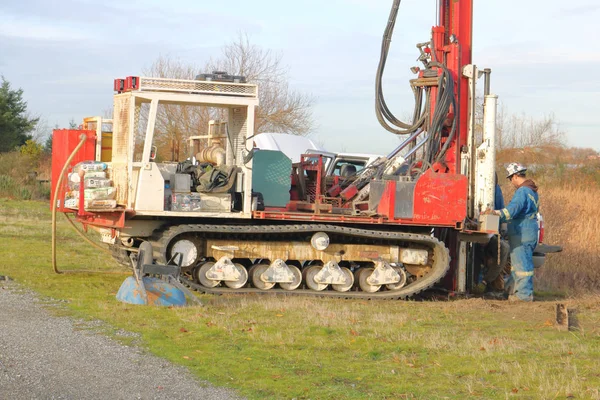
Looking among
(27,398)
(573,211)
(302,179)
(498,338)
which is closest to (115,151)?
(302,179)

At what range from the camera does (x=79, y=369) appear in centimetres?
685

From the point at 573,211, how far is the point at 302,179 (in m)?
9.49

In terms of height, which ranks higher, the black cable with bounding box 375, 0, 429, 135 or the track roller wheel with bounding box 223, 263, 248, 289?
the black cable with bounding box 375, 0, 429, 135

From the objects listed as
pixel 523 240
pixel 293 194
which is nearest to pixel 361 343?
pixel 293 194

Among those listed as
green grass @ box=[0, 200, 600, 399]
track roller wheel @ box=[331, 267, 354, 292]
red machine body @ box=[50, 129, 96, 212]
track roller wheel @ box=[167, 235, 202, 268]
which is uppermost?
red machine body @ box=[50, 129, 96, 212]

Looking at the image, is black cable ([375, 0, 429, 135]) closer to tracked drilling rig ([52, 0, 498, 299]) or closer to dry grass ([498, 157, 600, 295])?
tracked drilling rig ([52, 0, 498, 299])

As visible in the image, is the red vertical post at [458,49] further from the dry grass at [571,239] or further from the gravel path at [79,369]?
the gravel path at [79,369]

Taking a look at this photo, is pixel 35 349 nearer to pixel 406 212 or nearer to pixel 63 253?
pixel 406 212

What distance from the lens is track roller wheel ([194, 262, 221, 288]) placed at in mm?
12141

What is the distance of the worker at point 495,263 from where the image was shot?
43.4ft

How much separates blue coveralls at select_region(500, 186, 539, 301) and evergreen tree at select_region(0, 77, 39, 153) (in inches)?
1549

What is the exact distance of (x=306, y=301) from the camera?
37.9ft

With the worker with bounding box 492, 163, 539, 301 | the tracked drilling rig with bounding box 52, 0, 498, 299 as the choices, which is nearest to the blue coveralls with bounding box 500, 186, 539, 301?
the worker with bounding box 492, 163, 539, 301

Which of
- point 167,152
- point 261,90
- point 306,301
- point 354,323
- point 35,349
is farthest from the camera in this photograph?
point 261,90
